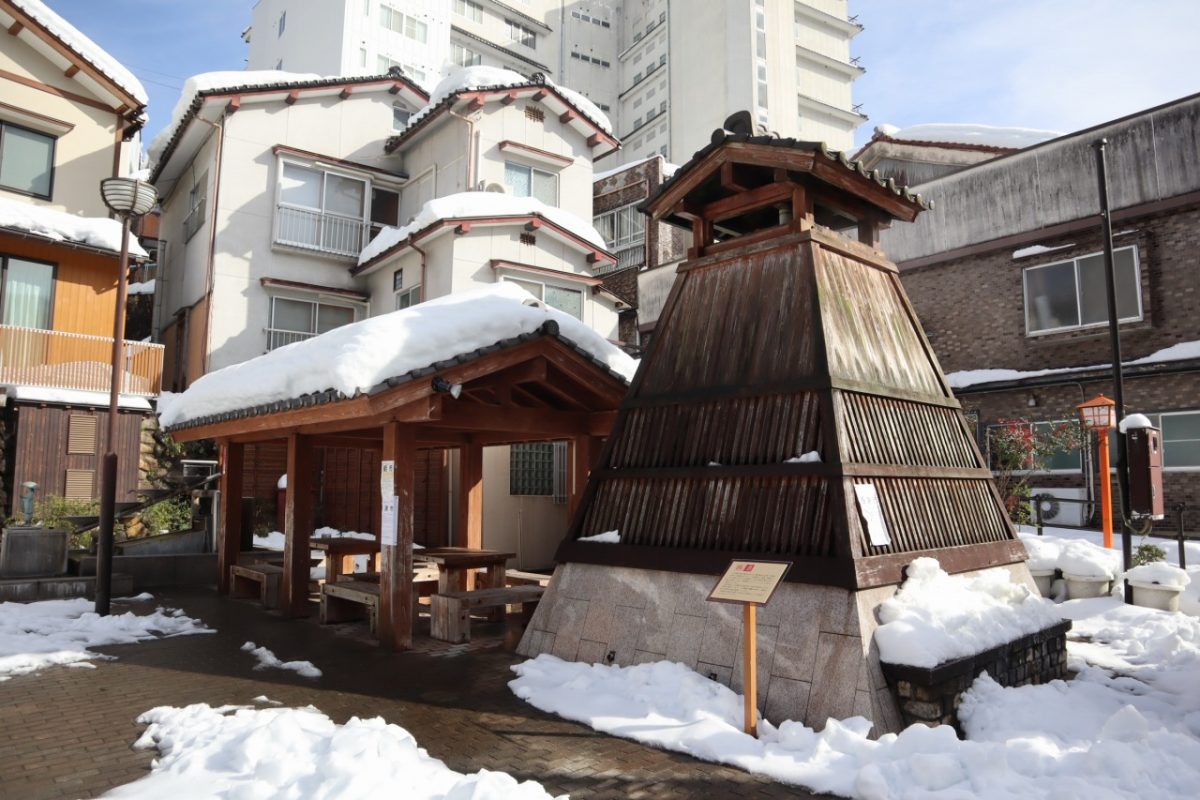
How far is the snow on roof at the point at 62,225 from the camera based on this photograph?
16.5 metres

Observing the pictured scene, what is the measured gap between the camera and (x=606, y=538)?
748 cm

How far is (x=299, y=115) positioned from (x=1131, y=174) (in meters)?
19.4

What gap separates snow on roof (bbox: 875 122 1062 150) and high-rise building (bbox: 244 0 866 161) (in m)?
15.0

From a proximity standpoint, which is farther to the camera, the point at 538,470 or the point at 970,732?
the point at 538,470

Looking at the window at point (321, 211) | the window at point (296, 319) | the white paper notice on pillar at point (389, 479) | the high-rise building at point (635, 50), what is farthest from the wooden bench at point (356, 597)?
the high-rise building at point (635, 50)

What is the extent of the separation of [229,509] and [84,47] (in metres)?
13.7

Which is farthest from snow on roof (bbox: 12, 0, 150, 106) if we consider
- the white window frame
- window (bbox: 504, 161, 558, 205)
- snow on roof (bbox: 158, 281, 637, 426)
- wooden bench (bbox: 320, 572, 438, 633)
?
wooden bench (bbox: 320, 572, 438, 633)

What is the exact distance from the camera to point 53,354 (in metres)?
17.0

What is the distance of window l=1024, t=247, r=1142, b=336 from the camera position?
1520 cm

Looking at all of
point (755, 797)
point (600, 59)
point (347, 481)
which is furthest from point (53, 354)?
point (600, 59)

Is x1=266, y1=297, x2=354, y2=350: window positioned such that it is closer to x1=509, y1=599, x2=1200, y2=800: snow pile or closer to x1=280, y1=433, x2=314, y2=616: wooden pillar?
x1=280, y1=433, x2=314, y2=616: wooden pillar

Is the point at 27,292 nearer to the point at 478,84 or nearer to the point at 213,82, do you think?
the point at 213,82

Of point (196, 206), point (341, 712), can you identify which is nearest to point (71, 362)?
point (196, 206)

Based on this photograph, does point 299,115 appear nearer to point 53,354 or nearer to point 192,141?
point 192,141
